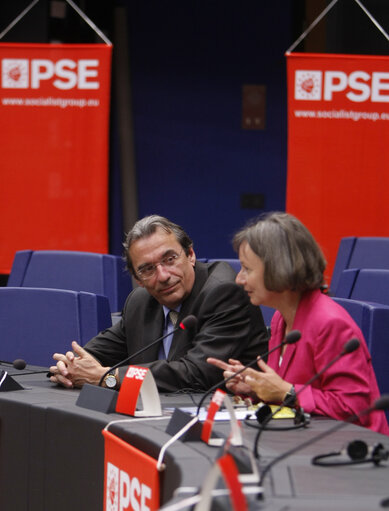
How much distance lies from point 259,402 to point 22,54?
3753mm

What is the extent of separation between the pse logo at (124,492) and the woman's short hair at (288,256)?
0.70 meters

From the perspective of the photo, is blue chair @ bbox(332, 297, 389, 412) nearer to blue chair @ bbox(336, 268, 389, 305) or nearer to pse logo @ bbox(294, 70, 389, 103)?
blue chair @ bbox(336, 268, 389, 305)

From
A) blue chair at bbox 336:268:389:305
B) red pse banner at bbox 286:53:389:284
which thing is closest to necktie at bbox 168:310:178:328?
blue chair at bbox 336:268:389:305

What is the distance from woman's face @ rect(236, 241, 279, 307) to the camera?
2.59 meters

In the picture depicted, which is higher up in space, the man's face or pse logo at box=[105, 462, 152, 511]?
the man's face

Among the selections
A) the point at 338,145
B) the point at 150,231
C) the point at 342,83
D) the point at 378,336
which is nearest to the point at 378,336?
the point at 378,336

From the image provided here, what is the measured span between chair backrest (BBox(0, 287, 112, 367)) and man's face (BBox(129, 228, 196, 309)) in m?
0.60

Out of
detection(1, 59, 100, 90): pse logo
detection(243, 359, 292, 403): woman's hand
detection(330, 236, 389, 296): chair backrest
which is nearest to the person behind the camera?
detection(243, 359, 292, 403): woman's hand

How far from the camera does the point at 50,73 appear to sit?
574cm

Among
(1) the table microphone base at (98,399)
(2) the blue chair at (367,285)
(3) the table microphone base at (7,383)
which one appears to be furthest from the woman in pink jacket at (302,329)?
(2) the blue chair at (367,285)

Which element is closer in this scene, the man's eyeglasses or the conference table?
the conference table

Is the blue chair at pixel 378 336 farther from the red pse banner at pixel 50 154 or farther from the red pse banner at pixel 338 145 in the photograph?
the red pse banner at pixel 50 154

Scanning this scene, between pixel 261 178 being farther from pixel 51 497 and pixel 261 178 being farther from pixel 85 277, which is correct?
pixel 51 497

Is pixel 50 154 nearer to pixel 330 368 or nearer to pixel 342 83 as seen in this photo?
pixel 342 83
